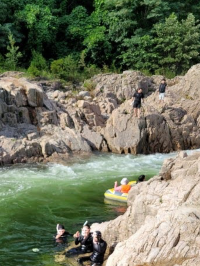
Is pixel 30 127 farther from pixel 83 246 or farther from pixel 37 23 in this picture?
pixel 37 23

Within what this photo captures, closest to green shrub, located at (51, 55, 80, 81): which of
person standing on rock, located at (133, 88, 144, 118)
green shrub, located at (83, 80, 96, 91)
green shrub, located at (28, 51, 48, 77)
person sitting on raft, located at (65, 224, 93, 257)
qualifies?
green shrub, located at (28, 51, 48, 77)

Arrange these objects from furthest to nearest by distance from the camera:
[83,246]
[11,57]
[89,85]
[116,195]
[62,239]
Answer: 1. [11,57]
2. [89,85]
3. [116,195]
4. [62,239]
5. [83,246]

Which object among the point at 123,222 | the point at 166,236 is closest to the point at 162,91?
the point at 123,222

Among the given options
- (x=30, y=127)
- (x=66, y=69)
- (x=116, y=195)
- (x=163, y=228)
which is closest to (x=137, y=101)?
(x=30, y=127)

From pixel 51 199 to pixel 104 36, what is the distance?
70.2 feet

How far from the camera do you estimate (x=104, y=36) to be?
112 feet

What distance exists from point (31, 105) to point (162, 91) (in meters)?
7.35

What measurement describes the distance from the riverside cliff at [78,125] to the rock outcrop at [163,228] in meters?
9.61

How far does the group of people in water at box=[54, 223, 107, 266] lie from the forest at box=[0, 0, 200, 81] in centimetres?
2036

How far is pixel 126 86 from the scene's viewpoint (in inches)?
1103

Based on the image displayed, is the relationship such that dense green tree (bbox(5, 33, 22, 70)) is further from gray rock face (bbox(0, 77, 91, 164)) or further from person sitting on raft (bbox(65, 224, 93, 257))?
person sitting on raft (bbox(65, 224, 93, 257))

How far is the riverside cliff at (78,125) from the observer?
66.2ft

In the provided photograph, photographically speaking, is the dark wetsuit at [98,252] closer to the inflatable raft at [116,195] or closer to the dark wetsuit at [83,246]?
the dark wetsuit at [83,246]

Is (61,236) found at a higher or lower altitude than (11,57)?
lower
